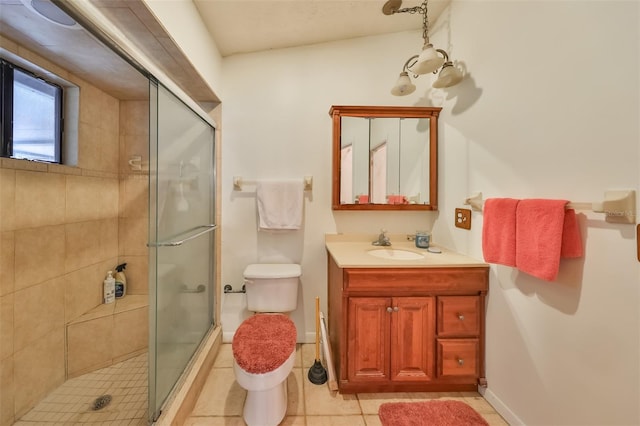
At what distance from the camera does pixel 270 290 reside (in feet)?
5.76

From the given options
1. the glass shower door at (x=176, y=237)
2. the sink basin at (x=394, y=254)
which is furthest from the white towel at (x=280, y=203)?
the sink basin at (x=394, y=254)

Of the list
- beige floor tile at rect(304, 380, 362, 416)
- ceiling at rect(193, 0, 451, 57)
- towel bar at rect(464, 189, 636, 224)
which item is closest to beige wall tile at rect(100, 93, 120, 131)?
ceiling at rect(193, 0, 451, 57)

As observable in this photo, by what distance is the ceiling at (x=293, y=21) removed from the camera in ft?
4.83

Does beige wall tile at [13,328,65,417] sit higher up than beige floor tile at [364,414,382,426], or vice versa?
beige wall tile at [13,328,65,417]

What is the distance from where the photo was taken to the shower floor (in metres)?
1.25

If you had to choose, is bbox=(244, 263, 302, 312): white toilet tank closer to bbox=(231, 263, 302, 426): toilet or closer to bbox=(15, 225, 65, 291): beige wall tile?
bbox=(231, 263, 302, 426): toilet

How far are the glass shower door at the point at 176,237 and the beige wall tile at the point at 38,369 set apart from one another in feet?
2.43

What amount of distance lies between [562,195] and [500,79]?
687mm

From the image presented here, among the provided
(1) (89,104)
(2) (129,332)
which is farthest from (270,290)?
(1) (89,104)

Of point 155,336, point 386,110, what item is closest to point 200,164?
point 155,336

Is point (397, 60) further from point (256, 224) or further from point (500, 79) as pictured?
point (256, 224)

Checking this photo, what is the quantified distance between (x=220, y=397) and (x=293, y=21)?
93.8 inches

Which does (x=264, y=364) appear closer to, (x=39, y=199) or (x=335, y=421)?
(x=335, y=421)

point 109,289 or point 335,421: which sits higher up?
point 109,289
